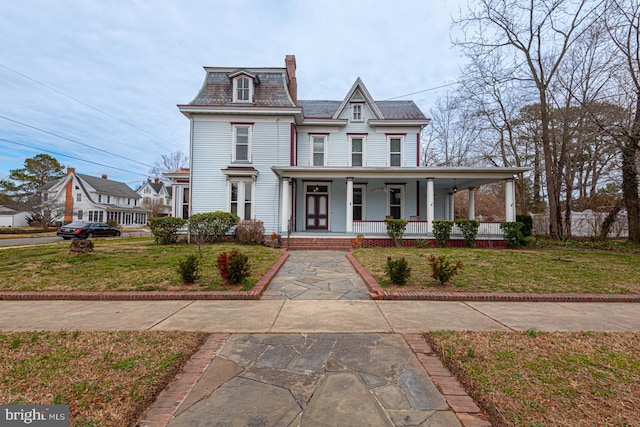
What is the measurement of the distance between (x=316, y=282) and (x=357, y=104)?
41.1 feet

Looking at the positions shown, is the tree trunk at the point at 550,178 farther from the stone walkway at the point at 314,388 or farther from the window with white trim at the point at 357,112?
the stone walkway at the point at 314,388

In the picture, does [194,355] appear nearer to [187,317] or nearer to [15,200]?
[187,317]

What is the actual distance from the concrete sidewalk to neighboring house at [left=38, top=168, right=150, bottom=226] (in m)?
38.8

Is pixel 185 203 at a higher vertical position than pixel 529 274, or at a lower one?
higher

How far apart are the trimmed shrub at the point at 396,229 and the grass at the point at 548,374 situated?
931cm

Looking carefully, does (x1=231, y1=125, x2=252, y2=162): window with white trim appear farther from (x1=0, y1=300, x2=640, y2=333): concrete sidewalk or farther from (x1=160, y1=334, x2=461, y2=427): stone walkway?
(x1=160, y1=334, x2=461, y2=427): stone walkway

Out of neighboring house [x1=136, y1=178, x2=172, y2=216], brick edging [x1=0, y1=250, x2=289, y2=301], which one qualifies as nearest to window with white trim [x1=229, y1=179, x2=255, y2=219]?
brick edging [x1=0, y1=250, x2=289, y2=301]

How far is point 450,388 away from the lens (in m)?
2.52

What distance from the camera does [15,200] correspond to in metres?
36.0

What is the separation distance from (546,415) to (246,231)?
1185cm

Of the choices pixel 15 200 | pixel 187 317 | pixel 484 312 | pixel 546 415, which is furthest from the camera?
pixel 15 200

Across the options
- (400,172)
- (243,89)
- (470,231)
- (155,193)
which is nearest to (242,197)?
(243,89)

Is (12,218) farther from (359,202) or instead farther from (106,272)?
(359,202)

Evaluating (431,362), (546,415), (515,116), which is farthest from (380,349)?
(515,116)
